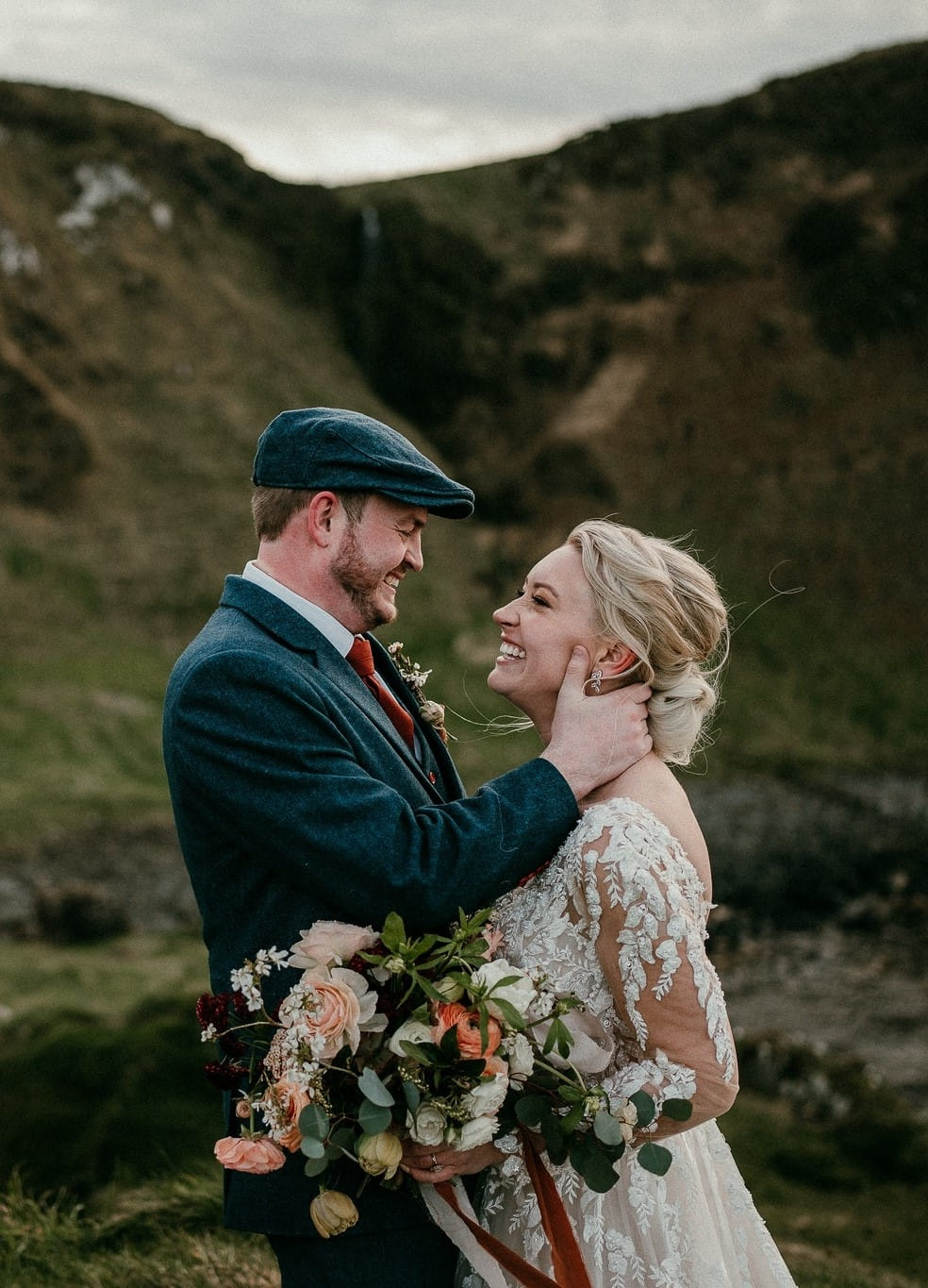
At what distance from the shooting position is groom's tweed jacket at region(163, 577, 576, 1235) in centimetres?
284

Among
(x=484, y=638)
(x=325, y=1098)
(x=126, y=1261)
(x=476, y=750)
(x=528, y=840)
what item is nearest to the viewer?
(x=325, y=1098)

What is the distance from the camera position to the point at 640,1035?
3.01 m

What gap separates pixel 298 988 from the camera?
2.71 m

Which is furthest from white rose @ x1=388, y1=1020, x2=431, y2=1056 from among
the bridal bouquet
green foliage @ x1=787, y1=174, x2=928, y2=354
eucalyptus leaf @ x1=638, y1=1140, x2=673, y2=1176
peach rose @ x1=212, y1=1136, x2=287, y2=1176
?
green foliage @ x1=787, y1=174, x2=928, y2=354

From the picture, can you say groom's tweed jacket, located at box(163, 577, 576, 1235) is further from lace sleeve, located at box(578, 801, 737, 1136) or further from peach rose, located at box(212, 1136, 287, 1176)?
peach rose, located at box(212, 1136, 287, 1176)

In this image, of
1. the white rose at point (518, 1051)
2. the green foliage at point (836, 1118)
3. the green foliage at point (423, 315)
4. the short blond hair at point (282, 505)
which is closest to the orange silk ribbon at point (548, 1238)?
the white rose at point (518, 1051)

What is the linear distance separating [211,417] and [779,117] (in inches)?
764

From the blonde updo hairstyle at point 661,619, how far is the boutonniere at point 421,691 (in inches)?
22.4

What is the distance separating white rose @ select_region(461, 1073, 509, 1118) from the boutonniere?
1.18 m

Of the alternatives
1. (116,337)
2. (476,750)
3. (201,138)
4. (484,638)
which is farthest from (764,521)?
(201,138)

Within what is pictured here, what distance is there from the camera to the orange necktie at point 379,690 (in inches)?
138

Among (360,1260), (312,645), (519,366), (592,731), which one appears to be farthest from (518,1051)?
(519,366)

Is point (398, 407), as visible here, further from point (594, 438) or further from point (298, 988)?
point (298, 988)

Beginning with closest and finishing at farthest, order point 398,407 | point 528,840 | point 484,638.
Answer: point 528,840
point 484,638
point 398,407
